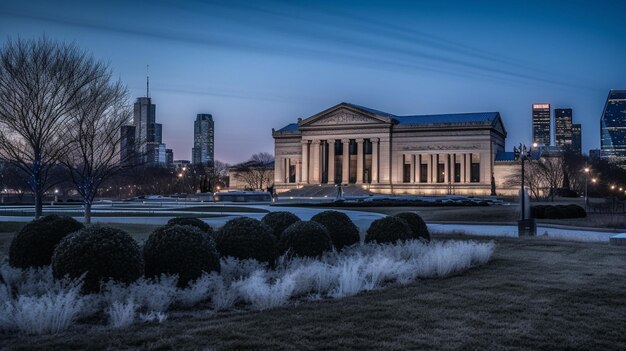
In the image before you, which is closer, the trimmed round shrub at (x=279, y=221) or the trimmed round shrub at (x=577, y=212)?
the trimmed round shrub at (x=279, y=221)

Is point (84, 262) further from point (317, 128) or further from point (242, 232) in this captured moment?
point (317, 128)

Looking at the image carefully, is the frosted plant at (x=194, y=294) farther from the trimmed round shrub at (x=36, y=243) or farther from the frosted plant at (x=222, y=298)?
the trimmed round shrub at (x=36, y=243)

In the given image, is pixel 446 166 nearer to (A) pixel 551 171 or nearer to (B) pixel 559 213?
(A) pixel 551 171

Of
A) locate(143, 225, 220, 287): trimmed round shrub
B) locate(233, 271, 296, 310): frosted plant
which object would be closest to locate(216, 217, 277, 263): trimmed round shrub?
locate(143, 225, 220, 287): trimmed round shrub

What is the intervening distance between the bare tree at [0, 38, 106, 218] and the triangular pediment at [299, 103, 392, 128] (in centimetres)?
7923

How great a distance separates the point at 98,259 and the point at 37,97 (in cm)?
2006

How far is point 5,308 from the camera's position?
8852 millimetres

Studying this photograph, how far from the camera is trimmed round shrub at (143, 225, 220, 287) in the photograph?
11.3 metres

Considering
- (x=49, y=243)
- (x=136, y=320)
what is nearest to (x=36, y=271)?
(x=49, y=243)

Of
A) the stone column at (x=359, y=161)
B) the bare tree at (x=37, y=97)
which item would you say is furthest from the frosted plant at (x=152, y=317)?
the stone column at (x=359, y=161)

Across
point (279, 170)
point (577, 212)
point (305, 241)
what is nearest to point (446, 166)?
point (279, 170)

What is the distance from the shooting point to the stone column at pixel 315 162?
366 ft

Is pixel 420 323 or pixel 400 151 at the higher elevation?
pixel 400 151

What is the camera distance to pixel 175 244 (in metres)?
11.4
